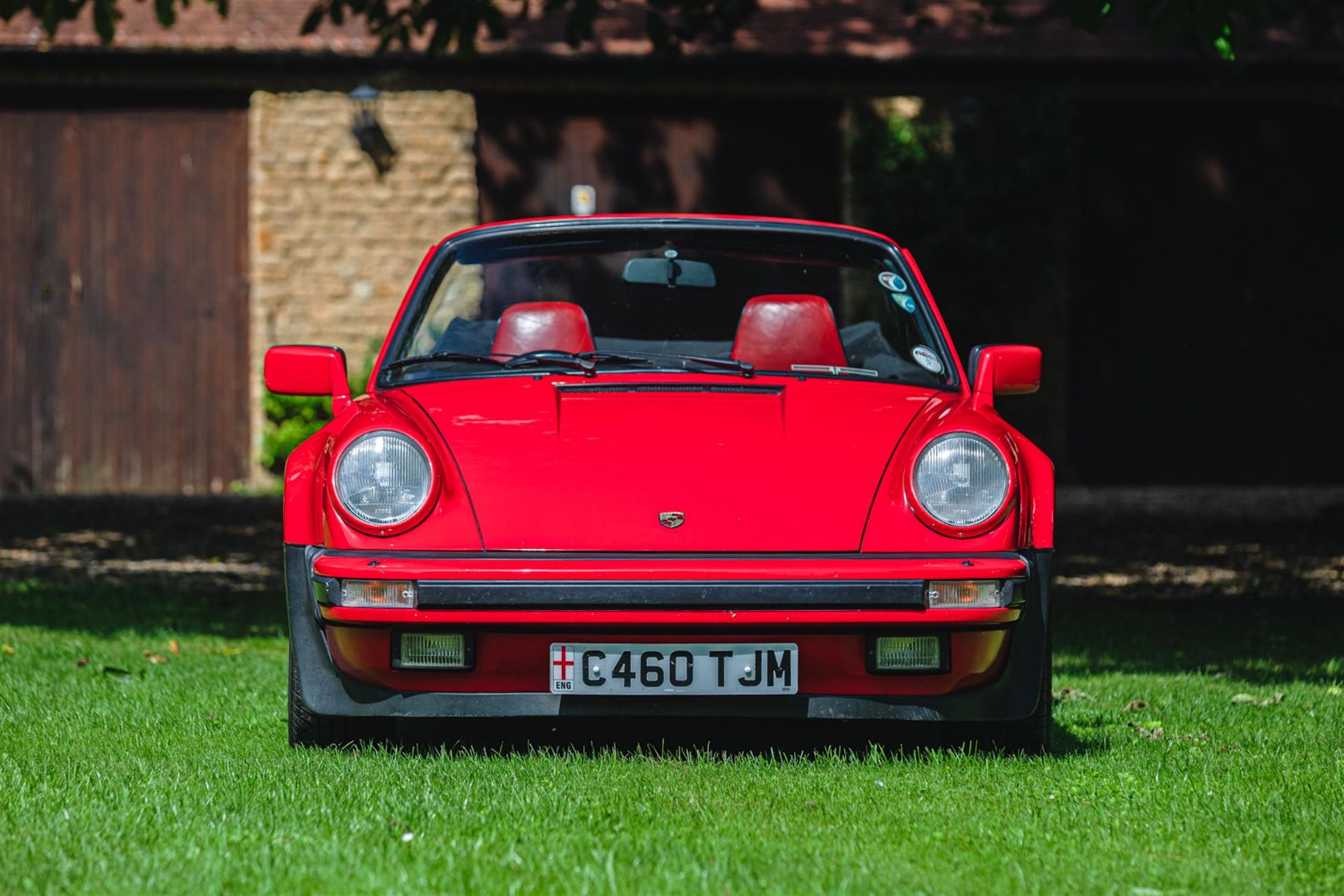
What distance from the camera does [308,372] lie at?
14.8 feet

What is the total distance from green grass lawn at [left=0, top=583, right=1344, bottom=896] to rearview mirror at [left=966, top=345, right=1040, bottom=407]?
0.94 m

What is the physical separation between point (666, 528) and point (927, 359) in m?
1.21

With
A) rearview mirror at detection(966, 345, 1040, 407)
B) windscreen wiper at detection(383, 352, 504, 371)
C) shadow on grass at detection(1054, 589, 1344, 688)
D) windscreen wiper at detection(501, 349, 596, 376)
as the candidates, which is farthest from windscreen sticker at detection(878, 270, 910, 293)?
shadow on grass at detection(1054, 589, 1344, 688)

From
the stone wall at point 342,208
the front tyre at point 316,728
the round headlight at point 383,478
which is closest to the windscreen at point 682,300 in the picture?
the round headlight at point 383,478

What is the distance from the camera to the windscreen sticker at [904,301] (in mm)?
4816

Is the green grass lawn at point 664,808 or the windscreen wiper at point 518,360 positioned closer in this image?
the green grass lawn at point 664,808

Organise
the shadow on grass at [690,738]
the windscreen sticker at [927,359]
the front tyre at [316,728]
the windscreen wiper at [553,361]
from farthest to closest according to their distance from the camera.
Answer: the windscreen sticker at [927,359] < the windscreen wiper at [553,361] < the shadow on grass at [690,738] < the front tyre at [316,728]

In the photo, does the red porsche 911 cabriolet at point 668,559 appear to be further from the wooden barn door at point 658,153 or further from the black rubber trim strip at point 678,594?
the wooden barn door at point 658,153

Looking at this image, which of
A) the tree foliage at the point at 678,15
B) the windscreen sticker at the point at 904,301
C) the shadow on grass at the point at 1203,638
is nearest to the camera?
the windscreen sticker at the point at 904,301

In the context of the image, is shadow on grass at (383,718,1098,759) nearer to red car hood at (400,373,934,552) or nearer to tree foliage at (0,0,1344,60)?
red car hood at (400,373,934,552)

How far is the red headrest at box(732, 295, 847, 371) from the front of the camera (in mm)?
4707

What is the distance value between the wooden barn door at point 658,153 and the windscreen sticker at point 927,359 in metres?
9.63

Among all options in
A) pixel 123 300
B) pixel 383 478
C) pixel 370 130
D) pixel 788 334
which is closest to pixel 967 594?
pixel 788 334

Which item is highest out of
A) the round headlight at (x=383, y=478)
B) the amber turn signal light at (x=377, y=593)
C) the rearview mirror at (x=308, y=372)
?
the rearview mirror at (x=308, y=372)
